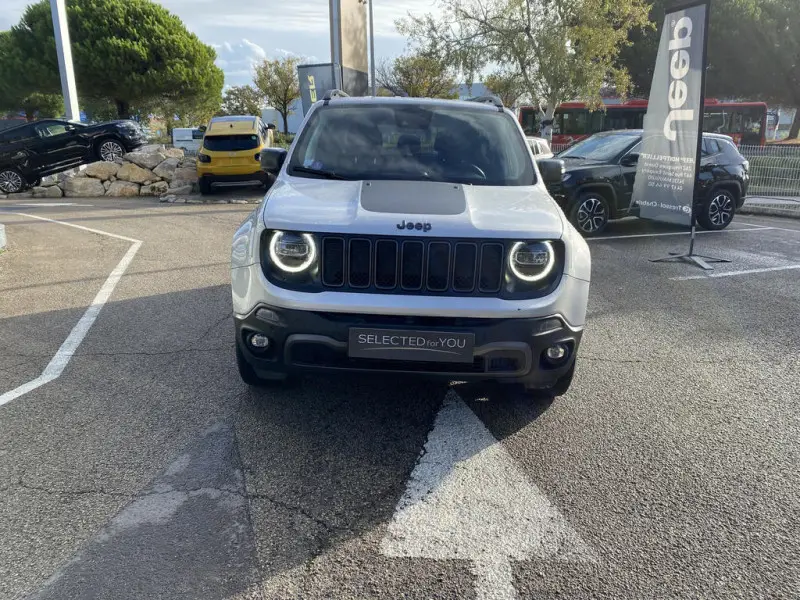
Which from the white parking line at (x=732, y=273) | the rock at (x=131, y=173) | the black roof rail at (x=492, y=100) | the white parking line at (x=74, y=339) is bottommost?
the white parking line at (x=732, y=273)

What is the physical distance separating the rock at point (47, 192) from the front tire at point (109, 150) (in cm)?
159

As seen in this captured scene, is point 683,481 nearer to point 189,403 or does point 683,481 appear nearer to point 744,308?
point 189,403

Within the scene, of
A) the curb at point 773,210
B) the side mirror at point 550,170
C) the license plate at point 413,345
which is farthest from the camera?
the curb at point 773,210

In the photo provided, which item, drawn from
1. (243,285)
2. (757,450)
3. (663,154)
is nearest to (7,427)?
(243,285)

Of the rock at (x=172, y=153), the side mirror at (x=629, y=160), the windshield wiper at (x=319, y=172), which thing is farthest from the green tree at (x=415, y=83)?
the windshield wiper at (x=319, y=172)

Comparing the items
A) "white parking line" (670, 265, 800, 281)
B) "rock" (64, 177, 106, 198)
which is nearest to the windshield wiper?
"white parking line" (670, 265, 800, 281)

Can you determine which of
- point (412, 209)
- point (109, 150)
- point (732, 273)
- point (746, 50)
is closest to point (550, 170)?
point (412, 209)

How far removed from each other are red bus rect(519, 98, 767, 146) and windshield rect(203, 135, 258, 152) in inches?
725

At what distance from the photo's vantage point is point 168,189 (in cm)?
1645

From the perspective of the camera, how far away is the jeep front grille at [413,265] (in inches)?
127

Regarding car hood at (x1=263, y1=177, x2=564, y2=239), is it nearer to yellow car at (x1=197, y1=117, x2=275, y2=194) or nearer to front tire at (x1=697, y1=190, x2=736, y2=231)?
front tire at (x1=697, y1=190, x2=736, y2=231)

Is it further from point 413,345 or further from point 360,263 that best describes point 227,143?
point 413,345

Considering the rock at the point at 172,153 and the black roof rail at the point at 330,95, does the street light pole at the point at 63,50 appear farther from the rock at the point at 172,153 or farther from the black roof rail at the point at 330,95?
the black roof rail at the point at 330,95

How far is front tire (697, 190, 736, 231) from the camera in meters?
10.9
